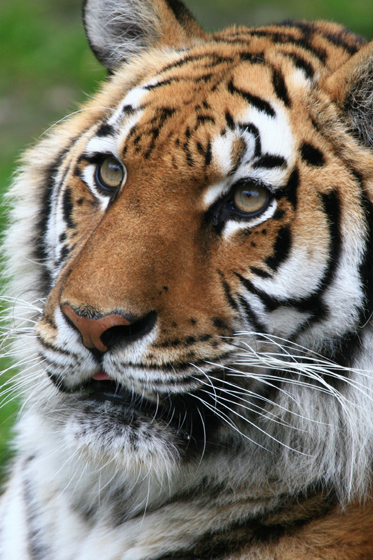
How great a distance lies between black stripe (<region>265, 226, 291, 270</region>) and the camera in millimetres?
1751

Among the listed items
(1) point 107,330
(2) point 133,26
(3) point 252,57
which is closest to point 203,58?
(3) point 252,57

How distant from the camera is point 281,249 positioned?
5.76 ft

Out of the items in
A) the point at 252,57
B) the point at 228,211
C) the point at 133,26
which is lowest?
the point at 228,211

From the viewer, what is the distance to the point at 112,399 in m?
1.76

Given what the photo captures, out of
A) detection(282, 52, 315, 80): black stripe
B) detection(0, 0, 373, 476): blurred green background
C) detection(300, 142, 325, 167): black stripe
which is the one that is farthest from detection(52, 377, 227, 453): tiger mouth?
detection(0, 0, 373, 476): blurred green background

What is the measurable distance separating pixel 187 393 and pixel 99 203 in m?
0.61

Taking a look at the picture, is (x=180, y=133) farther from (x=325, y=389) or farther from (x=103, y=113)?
(x=325, y=389)

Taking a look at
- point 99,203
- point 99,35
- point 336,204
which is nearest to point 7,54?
point 99,35

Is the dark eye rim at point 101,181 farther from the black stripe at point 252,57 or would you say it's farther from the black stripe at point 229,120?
the black stripe at point 252,57

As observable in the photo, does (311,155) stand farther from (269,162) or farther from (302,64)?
(302,64)

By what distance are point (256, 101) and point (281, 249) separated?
398mm

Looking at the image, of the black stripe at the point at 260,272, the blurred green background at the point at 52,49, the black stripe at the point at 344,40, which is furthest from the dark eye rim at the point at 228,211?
the blurred green background at the point at 52,49

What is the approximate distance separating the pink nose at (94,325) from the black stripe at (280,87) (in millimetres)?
716

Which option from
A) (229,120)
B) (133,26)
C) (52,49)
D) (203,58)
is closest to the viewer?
(229,120)
